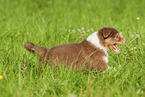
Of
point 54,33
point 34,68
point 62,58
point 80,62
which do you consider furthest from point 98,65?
point 54,33

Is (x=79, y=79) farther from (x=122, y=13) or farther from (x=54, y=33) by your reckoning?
(x=122, y=13)

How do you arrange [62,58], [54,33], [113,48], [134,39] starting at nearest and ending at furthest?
[62,58]
[113,48]
[134,39]
[54,33]

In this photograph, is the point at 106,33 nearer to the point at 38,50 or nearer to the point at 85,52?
the point at 85,52

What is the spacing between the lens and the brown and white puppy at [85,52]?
4.30 m

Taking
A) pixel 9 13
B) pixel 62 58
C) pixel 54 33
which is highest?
pixel 9 13

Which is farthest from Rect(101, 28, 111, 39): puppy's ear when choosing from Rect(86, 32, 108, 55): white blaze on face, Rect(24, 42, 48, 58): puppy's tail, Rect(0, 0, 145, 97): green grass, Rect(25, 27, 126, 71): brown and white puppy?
Rect(24, 42, 48, 58): puppy's tail

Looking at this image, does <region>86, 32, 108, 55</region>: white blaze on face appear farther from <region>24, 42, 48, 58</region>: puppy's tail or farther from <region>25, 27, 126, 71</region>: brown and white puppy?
<region>24, 42, 48, 58</region>: puppy's tail

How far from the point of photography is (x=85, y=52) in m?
4.55

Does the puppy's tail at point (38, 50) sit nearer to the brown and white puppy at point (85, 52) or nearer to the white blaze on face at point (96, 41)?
the brown and white puppy at point (85, 52)

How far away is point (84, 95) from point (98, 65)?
1.30 meters

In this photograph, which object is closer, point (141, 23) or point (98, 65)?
point (98, 65)

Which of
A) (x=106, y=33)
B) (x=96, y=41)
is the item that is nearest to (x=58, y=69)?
(x=96, y=41)

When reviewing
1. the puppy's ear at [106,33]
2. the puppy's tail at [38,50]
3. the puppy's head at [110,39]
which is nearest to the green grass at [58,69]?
the puppy's tail at [38,50]

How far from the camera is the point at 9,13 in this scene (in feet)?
25.8
